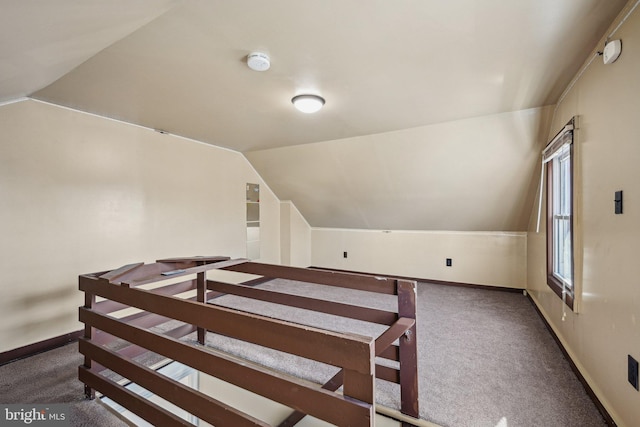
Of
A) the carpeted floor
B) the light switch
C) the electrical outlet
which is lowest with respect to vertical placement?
the carpeted floor

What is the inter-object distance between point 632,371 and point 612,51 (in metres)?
1.61

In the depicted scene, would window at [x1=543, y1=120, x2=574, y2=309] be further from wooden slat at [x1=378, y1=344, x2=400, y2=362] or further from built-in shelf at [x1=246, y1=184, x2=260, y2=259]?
built-in shelf at [x1=246, y1=184, x2=260, y2=259]

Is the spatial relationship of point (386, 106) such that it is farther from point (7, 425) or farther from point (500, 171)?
point (7, 425)

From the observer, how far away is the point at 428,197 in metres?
4.20

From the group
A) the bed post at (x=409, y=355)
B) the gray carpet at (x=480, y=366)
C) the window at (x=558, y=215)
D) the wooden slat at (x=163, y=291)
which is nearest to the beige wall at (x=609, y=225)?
the gray carpet at (x=480, y=366)

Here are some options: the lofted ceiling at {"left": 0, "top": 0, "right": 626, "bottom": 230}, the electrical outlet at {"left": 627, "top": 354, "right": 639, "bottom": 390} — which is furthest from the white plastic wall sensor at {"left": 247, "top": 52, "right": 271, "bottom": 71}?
the electrical outlet at {"left": 627, "top": 354, "right": 639, "bottom": 390}

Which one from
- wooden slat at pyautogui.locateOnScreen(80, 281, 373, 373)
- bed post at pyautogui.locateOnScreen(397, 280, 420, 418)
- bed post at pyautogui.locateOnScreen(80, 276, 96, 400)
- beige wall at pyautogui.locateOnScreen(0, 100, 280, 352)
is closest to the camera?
wooden slat at pyautogui.locateOnScreen(80, 281, 373, 373)

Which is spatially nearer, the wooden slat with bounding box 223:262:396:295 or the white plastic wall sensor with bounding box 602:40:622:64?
the white plastic wall sensor with bounding box 602:40:622:64

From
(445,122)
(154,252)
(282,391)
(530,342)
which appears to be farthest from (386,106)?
(154,252)

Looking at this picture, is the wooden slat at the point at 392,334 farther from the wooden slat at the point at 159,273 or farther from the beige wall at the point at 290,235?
the beige wall at the point at 290,235

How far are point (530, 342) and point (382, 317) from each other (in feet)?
6.12

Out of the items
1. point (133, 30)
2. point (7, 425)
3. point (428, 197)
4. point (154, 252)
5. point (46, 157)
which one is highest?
point (133, 30)

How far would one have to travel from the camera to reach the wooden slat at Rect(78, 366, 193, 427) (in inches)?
58.6

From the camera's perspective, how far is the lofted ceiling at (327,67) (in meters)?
1.39
